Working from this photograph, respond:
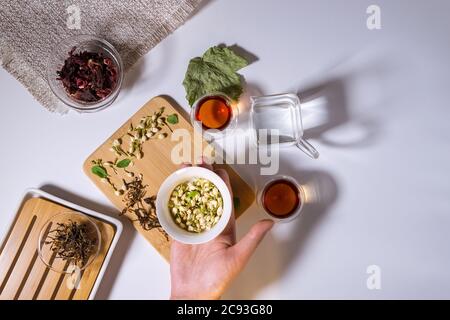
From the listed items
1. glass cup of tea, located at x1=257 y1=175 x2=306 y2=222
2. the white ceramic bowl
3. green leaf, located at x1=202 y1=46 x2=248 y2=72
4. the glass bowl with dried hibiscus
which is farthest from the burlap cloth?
glass cup of tea, located at x1=257 y1=175 x2=306 y2=222

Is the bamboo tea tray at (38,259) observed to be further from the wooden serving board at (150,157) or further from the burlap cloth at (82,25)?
the burlap cloth at (82,25)

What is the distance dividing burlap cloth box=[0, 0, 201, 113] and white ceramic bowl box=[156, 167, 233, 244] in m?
0.38

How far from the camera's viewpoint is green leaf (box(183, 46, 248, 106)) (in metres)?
1.21

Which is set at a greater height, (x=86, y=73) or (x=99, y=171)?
(x=86, y=73)

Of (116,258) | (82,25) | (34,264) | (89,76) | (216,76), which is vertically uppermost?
(82,25)

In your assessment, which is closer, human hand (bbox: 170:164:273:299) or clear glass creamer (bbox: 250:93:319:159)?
human hand (bbox: 170:164:273:299)

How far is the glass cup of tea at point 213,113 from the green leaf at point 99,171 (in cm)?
30

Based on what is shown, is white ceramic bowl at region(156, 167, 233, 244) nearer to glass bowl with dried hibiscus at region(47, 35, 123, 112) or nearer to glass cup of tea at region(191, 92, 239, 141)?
glass cup of tea at region(191, 92, 239, 141)

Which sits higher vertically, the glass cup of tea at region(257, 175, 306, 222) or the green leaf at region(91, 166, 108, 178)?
the green leaf at region(91, 166, 108, 178)

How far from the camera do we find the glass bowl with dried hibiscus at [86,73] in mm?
1192

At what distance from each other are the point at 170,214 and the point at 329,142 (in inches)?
19.0

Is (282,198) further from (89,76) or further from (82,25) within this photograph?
(82,25)

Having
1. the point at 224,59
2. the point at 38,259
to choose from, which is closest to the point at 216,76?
the point at 224,59

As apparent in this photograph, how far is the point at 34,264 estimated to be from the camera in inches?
47.8
